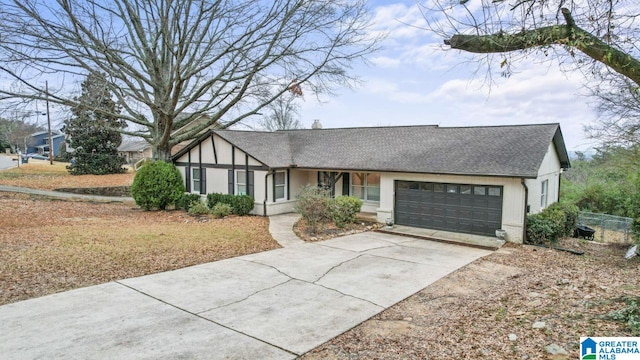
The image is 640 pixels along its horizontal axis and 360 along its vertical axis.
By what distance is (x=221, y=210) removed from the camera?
17.0 metres

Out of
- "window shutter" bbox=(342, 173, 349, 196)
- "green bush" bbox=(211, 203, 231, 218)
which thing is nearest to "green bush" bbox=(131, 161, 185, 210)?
"green bush" bbox=(211, 203, 231, 218)

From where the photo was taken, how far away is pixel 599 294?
20.3 ft

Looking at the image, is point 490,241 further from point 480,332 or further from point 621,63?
point 621,63

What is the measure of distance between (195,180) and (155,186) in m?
2.34

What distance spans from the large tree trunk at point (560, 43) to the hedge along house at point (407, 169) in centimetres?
811

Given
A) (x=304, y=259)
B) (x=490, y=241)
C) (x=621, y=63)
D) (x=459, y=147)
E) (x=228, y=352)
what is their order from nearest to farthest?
(x=621, y=63) < (x=228, y=352) < (x=304, y=259) < (x=490, y=241) < (x=459, y=147)

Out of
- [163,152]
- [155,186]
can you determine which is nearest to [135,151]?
[163,152]

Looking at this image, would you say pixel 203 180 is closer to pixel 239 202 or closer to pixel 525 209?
pixel 239 202

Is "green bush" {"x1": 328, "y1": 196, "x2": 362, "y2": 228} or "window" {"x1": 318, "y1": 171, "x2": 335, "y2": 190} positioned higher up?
"window" {"x1": 318, "y1": 171, "x2": 335, "y2": 190}

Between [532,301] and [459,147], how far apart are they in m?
10.1

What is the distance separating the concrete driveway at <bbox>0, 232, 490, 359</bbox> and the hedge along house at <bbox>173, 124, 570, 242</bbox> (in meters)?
4.31

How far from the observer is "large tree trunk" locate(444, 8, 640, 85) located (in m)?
4.62

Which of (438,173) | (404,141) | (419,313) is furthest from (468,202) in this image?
(419,313)

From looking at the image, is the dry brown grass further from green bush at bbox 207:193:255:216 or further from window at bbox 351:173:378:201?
window at bbox 351:173:378:201
